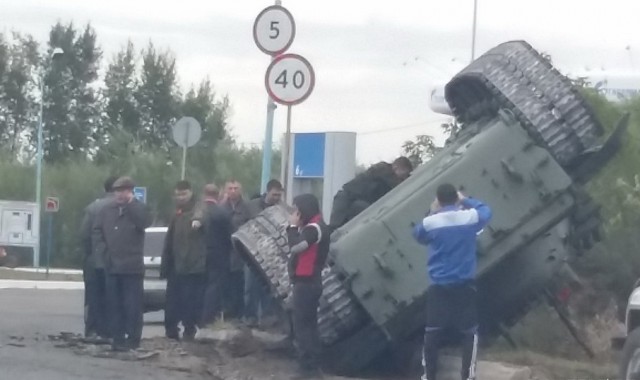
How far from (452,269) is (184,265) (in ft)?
16.5

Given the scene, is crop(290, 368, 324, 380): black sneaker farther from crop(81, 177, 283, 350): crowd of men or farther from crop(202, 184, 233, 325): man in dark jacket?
crop(202, 184, 233, 325): man in dark jacket

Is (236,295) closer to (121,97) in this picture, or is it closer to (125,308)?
(125,308)

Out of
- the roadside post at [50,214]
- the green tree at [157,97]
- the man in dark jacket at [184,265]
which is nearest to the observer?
the man in dark jacket at [184,265]

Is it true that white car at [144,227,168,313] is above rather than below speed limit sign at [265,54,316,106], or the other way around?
below

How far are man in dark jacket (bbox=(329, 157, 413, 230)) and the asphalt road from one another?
101 inches

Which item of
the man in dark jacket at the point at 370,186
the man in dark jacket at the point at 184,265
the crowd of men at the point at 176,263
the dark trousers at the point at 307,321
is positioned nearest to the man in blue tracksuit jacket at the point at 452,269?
the dark trousers at the point at 307,321

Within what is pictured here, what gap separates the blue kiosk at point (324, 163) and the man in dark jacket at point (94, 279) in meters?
3.48

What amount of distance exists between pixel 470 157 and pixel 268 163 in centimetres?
596

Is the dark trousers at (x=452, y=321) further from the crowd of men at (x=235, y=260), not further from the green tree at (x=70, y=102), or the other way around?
the green tree at (x=70, y=102)

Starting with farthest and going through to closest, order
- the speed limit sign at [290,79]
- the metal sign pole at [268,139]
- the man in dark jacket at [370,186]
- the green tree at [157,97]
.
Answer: the green tree at [157,97] → the metal sign pole at [268,139] → the speed limit sign at [290,79] → the man in dark jacket at [370,186]

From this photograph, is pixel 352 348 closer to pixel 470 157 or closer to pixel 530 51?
pixel 470 157

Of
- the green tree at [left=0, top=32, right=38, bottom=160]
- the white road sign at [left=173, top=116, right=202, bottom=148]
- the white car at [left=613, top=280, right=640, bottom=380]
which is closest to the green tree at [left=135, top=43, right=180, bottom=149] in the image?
the green tree at [left=0, top=32, right=38, bottom=160]

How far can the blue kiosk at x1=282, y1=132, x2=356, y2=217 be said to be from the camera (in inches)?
740

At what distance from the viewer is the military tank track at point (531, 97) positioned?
13.3m
